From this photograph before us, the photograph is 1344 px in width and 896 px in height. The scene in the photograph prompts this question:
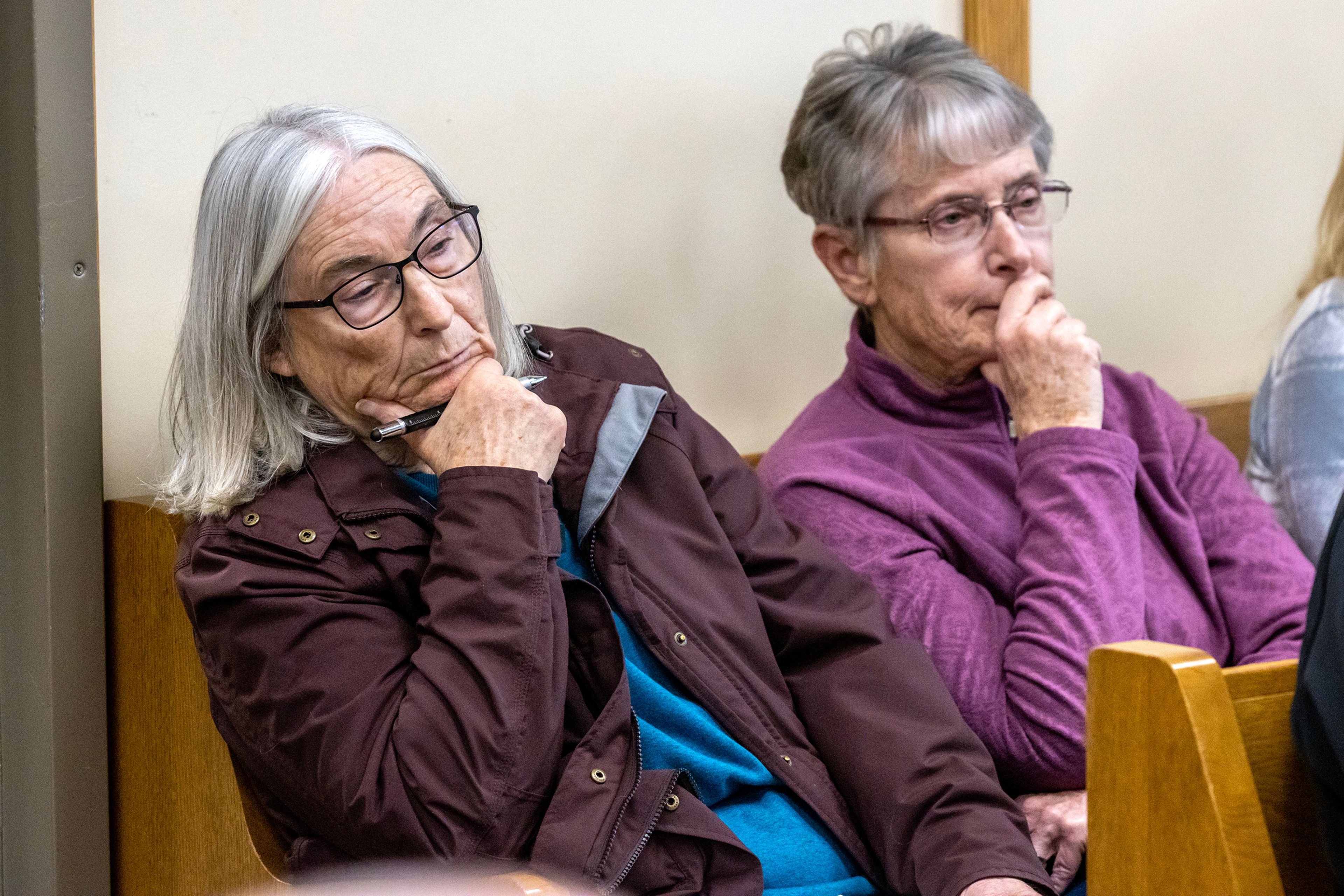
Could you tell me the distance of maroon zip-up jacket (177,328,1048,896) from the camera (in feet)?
4.25

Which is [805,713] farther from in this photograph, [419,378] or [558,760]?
[419,378]

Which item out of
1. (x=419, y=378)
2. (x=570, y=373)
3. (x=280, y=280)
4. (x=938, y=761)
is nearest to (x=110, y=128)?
(x=280, y=280)


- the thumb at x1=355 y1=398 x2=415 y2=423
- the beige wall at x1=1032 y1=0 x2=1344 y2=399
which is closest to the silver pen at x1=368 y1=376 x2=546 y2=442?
the thumb at x1=355 y1=398 x2=415 y2=423

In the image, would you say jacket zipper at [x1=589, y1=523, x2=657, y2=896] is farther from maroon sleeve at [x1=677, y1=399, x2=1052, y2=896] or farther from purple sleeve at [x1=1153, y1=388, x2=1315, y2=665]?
purple sleeve at [x1=1153, y1=388, x2=1315, y2=665]

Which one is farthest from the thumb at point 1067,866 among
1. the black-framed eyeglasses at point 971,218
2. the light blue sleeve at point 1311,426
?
the black-framed eyeglasses at point 971,218

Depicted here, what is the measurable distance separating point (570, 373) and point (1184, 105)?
1.65 m

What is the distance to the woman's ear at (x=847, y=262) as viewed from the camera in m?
1.95

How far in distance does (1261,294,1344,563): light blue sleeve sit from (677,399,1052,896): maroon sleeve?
2.58 feet

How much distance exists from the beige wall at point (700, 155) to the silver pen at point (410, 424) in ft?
1.33

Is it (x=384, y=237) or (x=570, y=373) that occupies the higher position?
(x=384, y=237)

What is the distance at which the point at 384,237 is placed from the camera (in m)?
1.48

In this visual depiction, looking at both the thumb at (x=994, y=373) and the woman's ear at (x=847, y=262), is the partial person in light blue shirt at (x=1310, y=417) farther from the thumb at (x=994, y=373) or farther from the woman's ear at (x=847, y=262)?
the woman's ear at (x=847, y=262)

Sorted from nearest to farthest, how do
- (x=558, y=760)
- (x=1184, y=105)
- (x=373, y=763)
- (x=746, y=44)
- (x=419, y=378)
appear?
1. (x=373, y=763)
2. (x=558, y=760)
3. (x=419, y=378)
4. (x=746, y=44)
5. (x=1184, y=105)

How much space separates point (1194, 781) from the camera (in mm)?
1063
